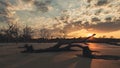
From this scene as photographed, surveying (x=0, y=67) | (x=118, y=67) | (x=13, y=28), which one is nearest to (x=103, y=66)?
(x=118, y=67)

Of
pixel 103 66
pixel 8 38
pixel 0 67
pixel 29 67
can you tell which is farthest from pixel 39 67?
pixel 8 38

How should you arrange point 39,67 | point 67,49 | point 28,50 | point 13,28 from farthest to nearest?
point 13,28
point 67,49
point 28,50
point 39,67

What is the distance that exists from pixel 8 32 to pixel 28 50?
2968 inches

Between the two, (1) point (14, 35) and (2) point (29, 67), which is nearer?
(2) point (29, 67)

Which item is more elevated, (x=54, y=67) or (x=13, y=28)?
(x=13, y=28)

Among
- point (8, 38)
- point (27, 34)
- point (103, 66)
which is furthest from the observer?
point (27, 34)

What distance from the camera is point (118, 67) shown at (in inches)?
459

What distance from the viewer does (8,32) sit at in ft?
312

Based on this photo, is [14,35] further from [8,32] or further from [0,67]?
[0,67]

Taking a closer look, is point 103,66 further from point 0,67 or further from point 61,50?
point 61,50

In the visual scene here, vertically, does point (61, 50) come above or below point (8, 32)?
below

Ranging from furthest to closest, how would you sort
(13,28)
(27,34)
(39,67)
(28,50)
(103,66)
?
(27,34)
(13,28)
(28,50)
(103,66)
(39,67)

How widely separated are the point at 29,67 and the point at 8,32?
281 ft

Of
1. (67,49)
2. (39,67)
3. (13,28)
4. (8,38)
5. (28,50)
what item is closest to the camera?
A: (39,67)
